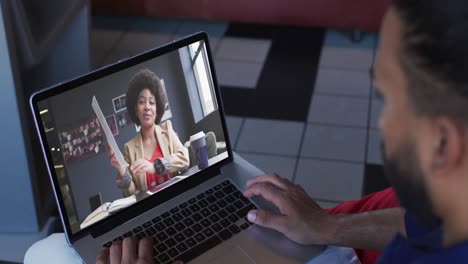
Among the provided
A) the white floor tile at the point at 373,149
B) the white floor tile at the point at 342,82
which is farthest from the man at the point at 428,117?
the white floor tile at the point at 342,82

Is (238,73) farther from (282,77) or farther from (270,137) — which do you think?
(270,137)

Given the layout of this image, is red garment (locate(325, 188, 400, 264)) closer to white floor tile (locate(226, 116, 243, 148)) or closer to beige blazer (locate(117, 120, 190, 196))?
beige blazer (locate(117, 120, 190, 196))

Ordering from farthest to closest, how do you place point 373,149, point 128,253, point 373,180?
1. point 373,149
2. point 373,180
3. point 128,253

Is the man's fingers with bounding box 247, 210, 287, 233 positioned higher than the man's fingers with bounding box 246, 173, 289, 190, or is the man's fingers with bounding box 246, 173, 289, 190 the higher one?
the man's fingers with bounding box 246, 173, 289, 190

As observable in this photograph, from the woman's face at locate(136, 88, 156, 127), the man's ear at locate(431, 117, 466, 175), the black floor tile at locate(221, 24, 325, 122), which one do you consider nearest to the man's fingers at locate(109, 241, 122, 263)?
the woman's face at locate(136, 88, 156, 127)

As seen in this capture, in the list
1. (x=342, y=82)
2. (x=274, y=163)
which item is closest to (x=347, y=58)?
(x=342, y=82)

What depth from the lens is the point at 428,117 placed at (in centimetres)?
65

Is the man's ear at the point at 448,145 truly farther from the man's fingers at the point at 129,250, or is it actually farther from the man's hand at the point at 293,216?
the man's fingers at the point at 129,250

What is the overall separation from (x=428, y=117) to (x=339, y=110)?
2.16 meters

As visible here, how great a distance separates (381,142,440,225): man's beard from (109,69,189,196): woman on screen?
0.55 m

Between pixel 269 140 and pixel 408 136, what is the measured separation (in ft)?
6.30

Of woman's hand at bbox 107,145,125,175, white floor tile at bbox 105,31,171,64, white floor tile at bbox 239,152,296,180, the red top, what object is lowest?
white floor tile at bbox 239,152,296,180

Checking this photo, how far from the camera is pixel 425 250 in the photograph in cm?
76

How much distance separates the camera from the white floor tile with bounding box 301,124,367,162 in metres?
2.53
